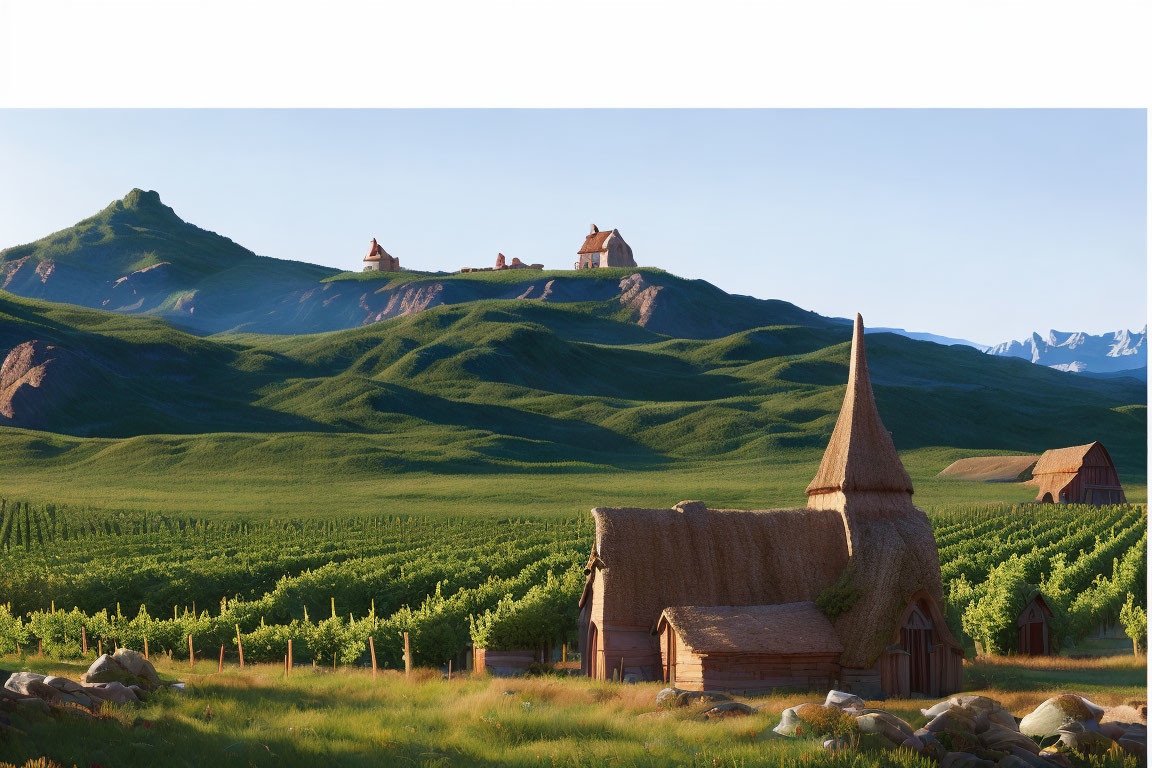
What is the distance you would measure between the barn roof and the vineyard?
69.6ft

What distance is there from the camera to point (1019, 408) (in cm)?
18525

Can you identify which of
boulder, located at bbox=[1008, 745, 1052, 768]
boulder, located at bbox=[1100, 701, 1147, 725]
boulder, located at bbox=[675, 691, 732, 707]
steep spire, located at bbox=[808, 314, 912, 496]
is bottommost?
boulder, located at bbox=[675, 691, 732, 707]

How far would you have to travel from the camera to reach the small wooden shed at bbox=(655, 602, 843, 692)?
32.3 m

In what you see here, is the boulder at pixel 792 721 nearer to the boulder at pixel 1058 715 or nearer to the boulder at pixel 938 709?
the boulder at pixel 938 709

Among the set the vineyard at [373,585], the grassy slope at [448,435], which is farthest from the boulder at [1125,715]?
the grassy slope at [448,435]

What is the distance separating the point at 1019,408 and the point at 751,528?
164m

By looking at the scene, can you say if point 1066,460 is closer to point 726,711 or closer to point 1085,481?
point 1085,481

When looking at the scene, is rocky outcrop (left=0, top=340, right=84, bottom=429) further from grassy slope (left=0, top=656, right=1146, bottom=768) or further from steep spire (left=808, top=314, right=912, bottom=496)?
steep spire (left=808, top=314, right=912, bottom=496)

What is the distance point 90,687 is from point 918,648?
23578 millimetres

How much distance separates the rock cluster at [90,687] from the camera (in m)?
20.9

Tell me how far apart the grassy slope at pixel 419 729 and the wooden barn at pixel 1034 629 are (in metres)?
10.3

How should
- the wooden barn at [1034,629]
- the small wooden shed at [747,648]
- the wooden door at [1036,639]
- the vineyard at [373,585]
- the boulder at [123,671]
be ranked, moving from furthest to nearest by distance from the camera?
the wooden door at [1036,639] < the wooden barn at [1034,629] < the vineyard at [373,585] < the small wooden shed at [747,648] < the boulder at [123,671]

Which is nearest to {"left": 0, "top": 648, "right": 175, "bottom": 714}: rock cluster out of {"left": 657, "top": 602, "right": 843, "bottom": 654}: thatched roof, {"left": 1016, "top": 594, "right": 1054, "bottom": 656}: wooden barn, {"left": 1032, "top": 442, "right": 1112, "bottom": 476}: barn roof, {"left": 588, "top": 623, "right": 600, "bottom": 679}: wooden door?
{"left": 588, "top": 623, "right": 600, "bottom": 679}: wooden door

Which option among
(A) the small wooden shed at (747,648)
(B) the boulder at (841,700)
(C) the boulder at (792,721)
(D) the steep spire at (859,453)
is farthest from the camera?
(D) the steep spire at (859,453)
